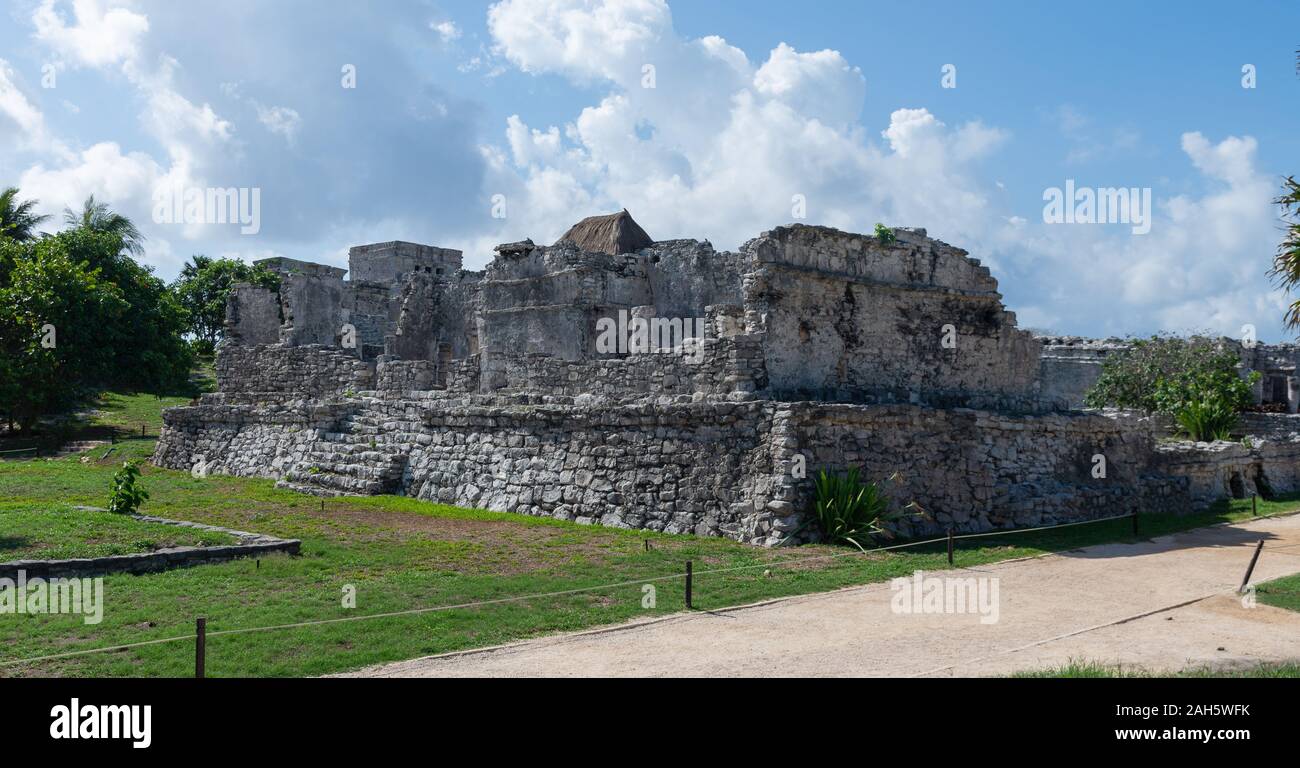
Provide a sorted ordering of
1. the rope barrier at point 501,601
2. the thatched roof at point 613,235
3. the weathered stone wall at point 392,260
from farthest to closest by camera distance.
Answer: the weathered stone wall at point 392,260, the thatched roof at point 613,235, the rope barrier at point 501,601

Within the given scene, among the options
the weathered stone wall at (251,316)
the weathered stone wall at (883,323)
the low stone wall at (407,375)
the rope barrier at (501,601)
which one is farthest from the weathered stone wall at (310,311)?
the rope barrier at (501,601)

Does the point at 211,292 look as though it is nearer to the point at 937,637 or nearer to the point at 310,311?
the point at 310,311

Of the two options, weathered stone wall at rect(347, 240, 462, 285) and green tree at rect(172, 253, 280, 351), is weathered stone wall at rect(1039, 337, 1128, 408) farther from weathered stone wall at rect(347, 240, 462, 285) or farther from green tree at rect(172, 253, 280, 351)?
green tree at rect(172, 253, 280, 351)

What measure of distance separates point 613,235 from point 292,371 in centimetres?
1042

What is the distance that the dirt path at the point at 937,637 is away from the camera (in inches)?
284

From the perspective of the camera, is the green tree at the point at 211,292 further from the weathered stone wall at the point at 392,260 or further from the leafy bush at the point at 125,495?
the leafy bush at the point at 125,495

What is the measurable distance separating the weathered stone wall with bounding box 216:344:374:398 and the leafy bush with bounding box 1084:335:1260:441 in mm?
18941

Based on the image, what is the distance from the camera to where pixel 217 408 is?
22500 mm

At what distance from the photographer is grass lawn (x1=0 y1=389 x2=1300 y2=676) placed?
7418 mm

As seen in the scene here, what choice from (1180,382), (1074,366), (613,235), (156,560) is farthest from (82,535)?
(1074,366)

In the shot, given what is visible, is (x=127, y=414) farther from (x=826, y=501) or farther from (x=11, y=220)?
(x=826, y=501)

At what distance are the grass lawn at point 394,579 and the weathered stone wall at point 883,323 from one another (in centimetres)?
313
